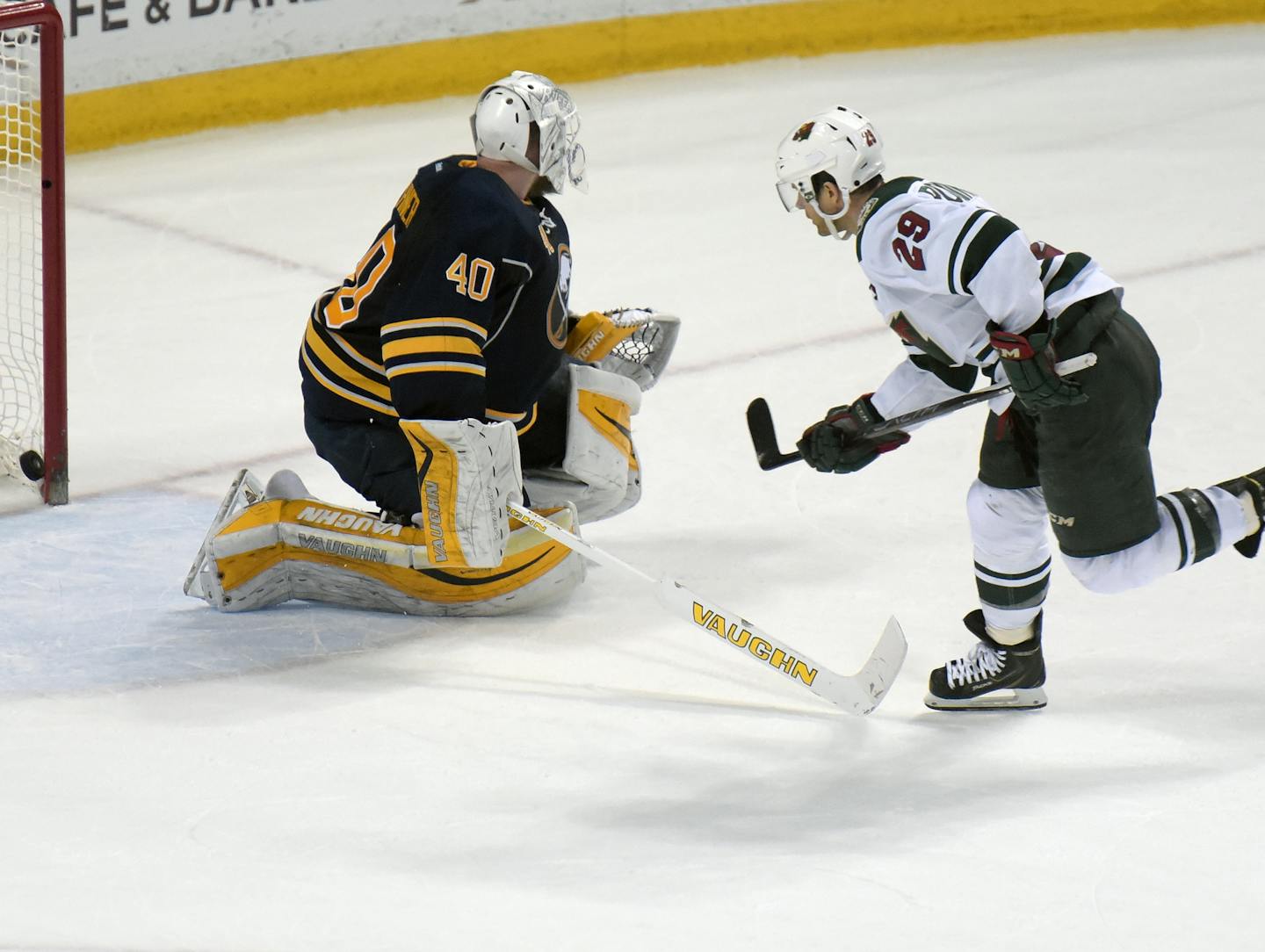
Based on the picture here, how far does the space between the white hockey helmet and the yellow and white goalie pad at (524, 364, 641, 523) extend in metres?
0.43

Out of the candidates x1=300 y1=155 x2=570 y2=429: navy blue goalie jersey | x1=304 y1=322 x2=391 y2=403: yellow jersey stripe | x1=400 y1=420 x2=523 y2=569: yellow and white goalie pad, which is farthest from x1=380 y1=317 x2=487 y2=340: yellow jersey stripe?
x1=304 y1=322 x2=391 y2=403: yellow jersey stripe

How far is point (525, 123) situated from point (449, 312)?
1.15 feet

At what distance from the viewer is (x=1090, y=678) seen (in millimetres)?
2939

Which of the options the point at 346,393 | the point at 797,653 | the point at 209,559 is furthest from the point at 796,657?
the point at 209,559

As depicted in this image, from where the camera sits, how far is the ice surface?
87.4 inches

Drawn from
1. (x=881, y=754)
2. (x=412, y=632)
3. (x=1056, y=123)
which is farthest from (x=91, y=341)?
(x=1056, y=123)

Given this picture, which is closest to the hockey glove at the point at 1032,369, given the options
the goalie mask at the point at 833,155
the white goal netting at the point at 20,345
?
the goalie mask at the point at 833,155

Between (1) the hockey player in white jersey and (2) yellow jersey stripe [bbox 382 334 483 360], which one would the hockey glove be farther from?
(2) yellow jersey stripe [bbox 382 334 483 360]

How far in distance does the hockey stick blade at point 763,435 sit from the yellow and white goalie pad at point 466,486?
0.39 m

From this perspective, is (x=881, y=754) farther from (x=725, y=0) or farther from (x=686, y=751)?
(x=725, y=0)

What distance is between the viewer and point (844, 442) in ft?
9.52

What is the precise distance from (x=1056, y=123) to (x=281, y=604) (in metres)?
3.97

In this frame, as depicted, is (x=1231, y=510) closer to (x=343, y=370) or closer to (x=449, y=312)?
(x=449, y=312)

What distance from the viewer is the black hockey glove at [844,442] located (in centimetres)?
290
